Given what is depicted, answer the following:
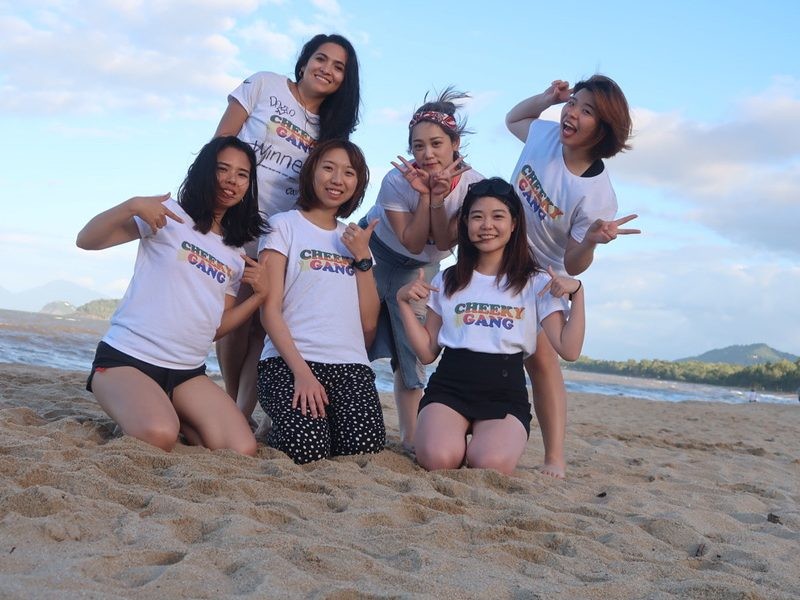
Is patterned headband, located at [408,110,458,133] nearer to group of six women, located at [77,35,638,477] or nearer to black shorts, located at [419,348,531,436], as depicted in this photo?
group of six women, located at [77,35,638,477]

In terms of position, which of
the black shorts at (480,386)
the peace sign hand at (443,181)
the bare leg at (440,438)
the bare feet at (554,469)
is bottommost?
the bare feet at (554,469)

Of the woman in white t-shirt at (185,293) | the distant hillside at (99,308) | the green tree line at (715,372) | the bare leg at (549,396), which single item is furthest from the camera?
the distant hillside at (99,308)

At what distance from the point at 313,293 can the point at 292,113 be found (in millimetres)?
983

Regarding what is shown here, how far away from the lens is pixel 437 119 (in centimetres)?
386

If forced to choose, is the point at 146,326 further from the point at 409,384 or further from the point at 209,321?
the point at 409,384

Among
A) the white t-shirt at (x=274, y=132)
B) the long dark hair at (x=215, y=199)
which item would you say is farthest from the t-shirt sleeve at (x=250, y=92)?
the long dark hair at (x=215, y=199)

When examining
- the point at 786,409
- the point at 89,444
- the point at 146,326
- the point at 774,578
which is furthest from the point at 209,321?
the point at 786,409

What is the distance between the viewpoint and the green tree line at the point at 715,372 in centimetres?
2533

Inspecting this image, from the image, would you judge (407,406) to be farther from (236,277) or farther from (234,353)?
(236,277)

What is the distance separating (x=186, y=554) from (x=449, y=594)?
27.4 inches

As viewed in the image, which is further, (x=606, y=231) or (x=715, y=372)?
(x=715, y=372)

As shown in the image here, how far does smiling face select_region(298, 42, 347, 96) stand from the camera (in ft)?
13.1

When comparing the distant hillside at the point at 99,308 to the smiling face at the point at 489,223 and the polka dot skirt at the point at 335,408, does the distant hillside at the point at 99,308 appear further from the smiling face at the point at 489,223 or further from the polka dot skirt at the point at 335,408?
the smiling face at the point at 489,223

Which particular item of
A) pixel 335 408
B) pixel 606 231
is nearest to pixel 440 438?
pixel 335 408
